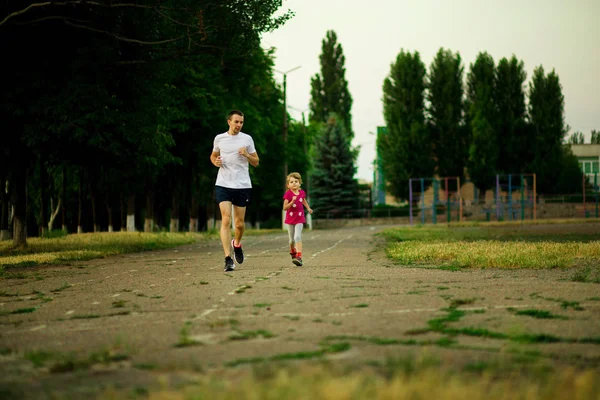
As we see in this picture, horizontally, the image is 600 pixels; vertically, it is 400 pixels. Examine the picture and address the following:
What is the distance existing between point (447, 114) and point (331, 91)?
747 inches

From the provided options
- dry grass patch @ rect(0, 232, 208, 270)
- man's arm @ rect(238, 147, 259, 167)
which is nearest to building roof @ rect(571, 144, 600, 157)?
dry grass patch @ rect(0, 232, 208, 270)

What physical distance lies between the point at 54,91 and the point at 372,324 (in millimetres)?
14499

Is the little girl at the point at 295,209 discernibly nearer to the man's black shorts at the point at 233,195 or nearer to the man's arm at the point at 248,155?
the man's black shorts at the point at 233,195

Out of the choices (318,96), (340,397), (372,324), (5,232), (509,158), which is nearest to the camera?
(340,397)

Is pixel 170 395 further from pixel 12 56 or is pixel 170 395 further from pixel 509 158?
pixel 509 158

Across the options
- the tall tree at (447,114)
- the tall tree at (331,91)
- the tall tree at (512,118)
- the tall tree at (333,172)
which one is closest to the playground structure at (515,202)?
the tall tree at (512,118)

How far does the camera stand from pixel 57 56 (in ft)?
64.7

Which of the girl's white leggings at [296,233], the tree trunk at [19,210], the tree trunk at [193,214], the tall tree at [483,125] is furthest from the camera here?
the tall tree at [483,125]

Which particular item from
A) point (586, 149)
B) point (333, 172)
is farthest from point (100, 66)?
point (586, 149)

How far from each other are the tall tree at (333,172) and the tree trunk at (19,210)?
4673 cm

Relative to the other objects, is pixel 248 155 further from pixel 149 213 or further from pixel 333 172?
pixel 333 172

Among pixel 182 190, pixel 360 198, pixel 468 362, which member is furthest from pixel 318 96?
pixel 468 362

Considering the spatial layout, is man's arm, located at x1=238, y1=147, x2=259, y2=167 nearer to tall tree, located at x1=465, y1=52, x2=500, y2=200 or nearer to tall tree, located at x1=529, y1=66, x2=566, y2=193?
tall tree, located at x1=465, y1=52, x2=500, y2=200

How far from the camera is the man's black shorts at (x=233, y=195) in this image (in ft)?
41.5
